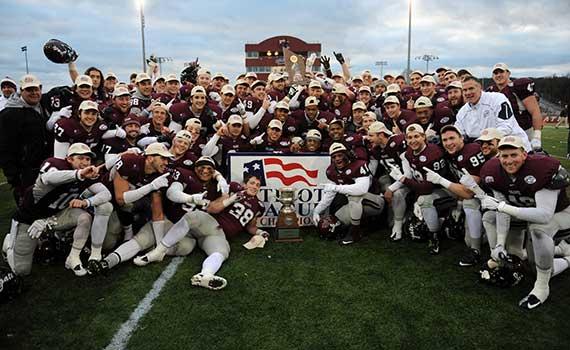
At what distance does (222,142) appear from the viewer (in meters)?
5.71

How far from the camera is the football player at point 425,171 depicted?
4.66 metres

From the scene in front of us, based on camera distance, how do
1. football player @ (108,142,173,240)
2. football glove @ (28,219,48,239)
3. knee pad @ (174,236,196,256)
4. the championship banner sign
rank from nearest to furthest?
football glove @ (28,219,48,239)
football player @ (108,142,173,240)
knee pad @ (174,236,196,256)
the championship banner sign

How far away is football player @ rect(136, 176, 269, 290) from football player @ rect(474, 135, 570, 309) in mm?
2467

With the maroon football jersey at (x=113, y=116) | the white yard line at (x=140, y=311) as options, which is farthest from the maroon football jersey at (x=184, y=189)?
the maroon football jersey at (x=113, y=116)

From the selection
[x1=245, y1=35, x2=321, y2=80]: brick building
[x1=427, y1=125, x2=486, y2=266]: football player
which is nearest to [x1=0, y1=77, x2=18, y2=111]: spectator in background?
[x1=427, y1=125, x2=486, y2=266]: football player

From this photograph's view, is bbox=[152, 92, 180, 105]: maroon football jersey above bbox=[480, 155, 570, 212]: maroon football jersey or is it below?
above

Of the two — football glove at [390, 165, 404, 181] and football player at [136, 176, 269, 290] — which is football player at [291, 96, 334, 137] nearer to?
football glove at [390, 165, 404, 181]

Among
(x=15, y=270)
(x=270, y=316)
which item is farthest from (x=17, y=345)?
(x=270, y=316)

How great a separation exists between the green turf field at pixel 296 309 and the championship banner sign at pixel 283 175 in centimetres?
111

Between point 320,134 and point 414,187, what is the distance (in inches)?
58.7

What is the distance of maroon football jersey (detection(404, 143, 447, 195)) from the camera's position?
15.3 ft

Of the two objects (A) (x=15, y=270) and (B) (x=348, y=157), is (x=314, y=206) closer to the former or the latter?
(B) (x=348, y=157)

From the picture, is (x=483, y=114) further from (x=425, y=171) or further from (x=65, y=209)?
(x=65, y=209)

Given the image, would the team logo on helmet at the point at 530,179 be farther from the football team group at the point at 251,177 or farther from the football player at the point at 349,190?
the football player at the point at 349,190
